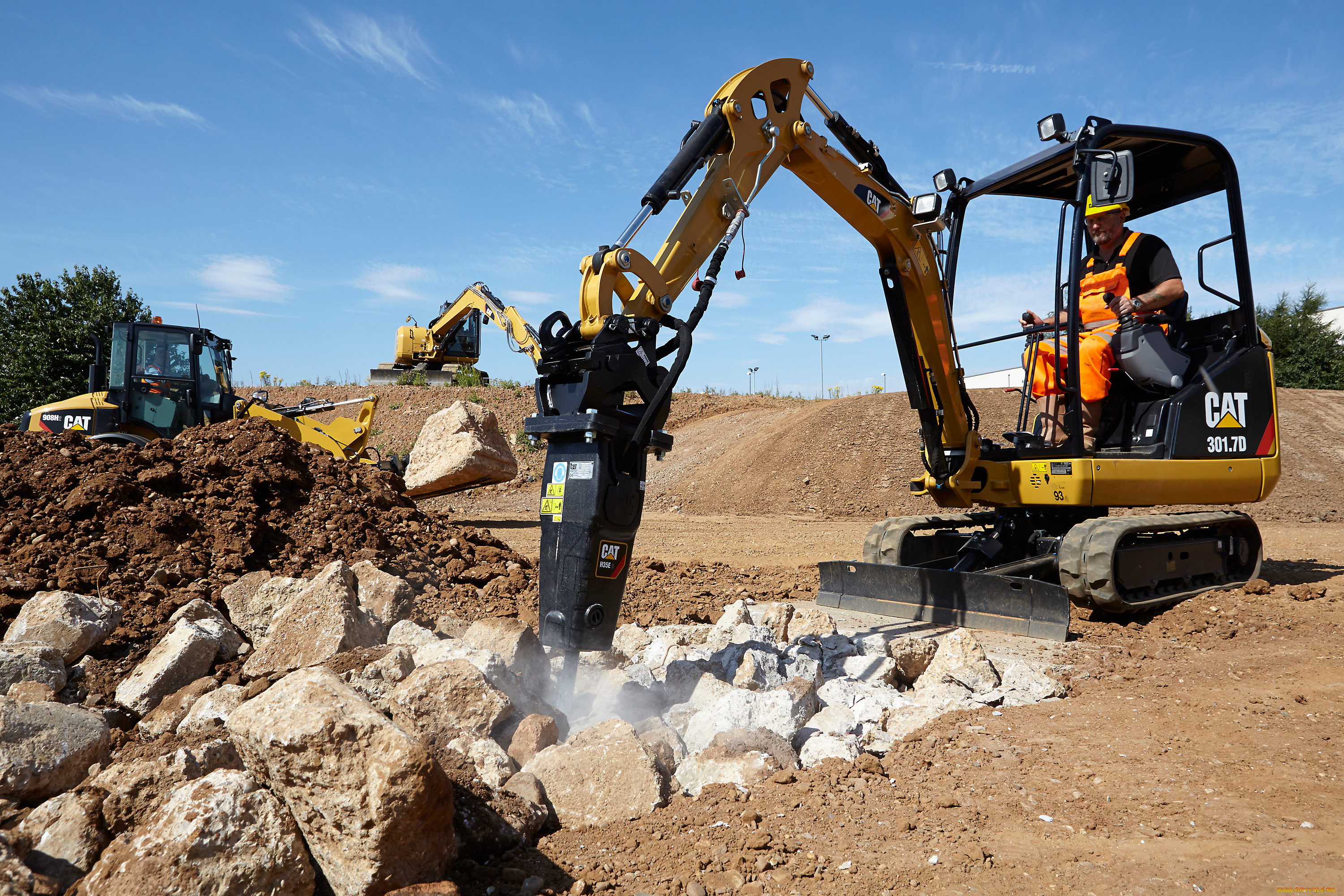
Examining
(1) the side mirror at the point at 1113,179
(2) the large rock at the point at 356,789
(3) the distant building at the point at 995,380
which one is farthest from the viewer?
(3) the distant building at the point at 995,380

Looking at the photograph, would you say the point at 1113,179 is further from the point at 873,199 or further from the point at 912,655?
the point at 912,655

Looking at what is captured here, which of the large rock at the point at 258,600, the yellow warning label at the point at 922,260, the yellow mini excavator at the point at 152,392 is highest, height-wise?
the yellow warning label at the point at 922,260

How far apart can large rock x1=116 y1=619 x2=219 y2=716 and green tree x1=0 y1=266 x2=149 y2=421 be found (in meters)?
22.6

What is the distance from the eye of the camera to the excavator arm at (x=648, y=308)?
11.1ft

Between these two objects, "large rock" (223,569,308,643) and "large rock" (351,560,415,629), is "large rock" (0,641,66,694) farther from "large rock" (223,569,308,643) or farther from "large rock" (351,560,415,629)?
"large rock" (351,560,415,629)

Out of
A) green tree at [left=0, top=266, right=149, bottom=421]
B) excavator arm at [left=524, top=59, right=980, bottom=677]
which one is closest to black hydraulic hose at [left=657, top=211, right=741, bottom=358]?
excavator arm at [left=524, top=59, right=980, bottom=677]

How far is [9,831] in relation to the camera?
2279 millimetres

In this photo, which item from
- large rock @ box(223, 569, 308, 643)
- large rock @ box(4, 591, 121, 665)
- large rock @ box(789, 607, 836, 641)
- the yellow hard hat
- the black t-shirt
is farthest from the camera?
the black t-shirt

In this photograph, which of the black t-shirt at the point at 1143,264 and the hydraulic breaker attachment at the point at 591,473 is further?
the black t-shirt at the point at 1143,264

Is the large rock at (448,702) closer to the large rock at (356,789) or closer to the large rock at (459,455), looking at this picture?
the large rock at (356,789)

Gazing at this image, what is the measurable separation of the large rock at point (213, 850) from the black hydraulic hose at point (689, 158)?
118 inches

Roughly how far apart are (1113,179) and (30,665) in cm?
613

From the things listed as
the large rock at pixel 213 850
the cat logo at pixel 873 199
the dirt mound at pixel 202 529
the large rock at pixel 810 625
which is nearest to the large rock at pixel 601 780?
the large rock at pixel 213 850

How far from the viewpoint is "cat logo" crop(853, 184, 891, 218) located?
5.39 meters
